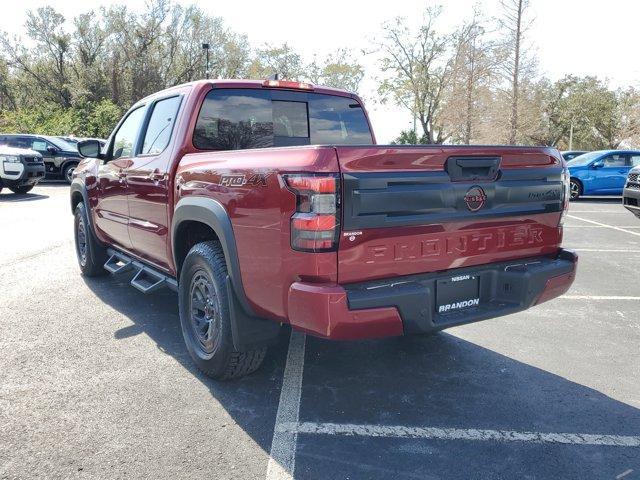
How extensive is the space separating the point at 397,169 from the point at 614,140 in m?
53.6

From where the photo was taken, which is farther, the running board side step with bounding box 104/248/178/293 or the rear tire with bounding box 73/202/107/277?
the rear tire with bounding box 73/202/107/277

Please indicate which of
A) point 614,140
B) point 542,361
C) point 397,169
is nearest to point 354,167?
point 397,169

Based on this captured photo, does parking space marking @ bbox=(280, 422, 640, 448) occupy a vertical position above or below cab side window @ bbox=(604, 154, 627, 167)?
below

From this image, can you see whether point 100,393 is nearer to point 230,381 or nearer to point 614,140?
point 230,381

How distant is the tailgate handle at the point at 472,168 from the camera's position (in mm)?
2922

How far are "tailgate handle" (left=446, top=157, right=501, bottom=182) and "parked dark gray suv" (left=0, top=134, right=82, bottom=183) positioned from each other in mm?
18031

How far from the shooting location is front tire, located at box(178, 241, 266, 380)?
10.7 feet

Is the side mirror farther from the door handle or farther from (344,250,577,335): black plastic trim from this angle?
(344,250,577,335): black plastic trim

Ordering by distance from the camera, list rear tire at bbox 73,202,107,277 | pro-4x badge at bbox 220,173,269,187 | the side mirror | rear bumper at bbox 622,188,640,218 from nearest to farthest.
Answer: pro-4x badge at bbox 220,173,269,187, the side mirror, rear tire at bbox 73,202,107,277, rear bumper at bbox 622,188,640,218

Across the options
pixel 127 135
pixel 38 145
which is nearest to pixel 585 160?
pixel 127 135

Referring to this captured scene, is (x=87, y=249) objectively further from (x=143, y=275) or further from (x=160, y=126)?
(x=160, y=126)

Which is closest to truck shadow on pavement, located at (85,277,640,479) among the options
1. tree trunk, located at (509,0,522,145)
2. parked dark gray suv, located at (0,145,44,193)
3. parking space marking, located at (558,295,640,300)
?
parking space marking, located at (558,295,640,300)

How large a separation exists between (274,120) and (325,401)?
2264 millimetres

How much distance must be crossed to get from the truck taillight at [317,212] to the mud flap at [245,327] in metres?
0.75
